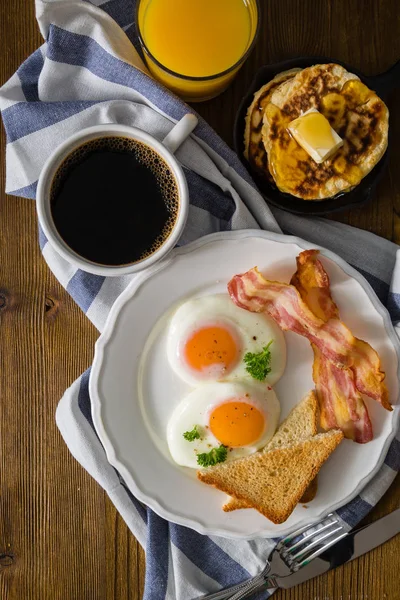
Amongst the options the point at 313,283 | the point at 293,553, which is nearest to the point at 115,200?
the point at 313,283

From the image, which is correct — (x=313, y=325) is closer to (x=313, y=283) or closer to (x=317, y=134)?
(x=313, y=283)

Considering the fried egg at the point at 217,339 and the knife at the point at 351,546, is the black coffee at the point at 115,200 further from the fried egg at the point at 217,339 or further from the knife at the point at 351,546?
the knife at the point at 351,546

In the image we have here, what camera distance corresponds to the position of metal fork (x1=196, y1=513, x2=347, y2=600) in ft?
6.01

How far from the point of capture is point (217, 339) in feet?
5.70

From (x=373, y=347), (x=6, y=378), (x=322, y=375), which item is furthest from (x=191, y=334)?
(x=6, y=378)

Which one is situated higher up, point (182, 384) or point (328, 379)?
point (328, 379)

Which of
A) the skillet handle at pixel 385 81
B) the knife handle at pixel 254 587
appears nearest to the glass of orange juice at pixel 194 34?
the skillet handle at pixel 385 81

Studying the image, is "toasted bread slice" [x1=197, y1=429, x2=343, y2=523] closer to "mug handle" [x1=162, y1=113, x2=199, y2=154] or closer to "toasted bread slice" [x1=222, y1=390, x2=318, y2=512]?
"toasted bread slice" [x1=222, y1=390, x2=318, y2=512]

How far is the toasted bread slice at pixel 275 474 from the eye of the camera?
176 centimetres

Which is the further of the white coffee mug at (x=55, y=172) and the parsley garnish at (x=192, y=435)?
the parsley garnish at (x=192, y=435)

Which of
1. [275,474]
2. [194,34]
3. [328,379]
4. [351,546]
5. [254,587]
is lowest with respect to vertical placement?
[254,587]

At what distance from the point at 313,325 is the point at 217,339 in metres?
0.25

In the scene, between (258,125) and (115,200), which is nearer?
(115,200)

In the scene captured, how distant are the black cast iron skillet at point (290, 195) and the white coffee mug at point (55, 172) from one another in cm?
27
